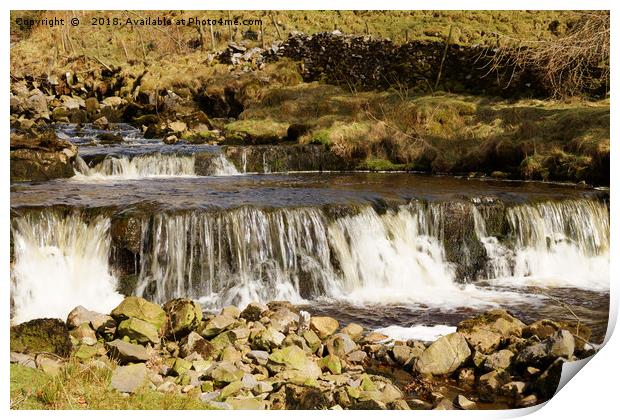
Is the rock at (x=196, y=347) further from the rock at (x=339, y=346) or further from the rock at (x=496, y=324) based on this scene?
the rock at (x=496, y=324)

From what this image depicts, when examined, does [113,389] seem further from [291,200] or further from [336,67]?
[336,67]

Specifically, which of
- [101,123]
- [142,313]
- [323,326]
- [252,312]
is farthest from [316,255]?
[101,123]

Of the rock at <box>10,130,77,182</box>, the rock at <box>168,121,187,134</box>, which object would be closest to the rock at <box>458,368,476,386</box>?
the rock at <box>10,130,77,182</box>

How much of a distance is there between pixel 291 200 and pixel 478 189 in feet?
9.52

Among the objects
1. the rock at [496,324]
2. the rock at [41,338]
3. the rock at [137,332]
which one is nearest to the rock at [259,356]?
the rock at [137,332]

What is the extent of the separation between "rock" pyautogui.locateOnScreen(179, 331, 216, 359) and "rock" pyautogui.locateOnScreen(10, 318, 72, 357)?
0.84 meters

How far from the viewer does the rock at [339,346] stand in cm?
530

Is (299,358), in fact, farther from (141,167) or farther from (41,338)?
(141,167)

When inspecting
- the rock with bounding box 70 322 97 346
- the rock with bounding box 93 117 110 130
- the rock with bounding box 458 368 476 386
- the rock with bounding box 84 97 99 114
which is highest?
the rock with bounding box 84 97 99 114

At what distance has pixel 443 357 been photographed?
16.8 feet

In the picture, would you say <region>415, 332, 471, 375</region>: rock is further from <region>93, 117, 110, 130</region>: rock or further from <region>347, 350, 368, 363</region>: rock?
<region>93, 117, 110, 130</region>: rock

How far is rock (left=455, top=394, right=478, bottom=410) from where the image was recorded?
4.74 m

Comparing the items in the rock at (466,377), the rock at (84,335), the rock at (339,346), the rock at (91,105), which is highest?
the rock at (91,105)

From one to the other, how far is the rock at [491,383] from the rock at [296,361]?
1.20 m
